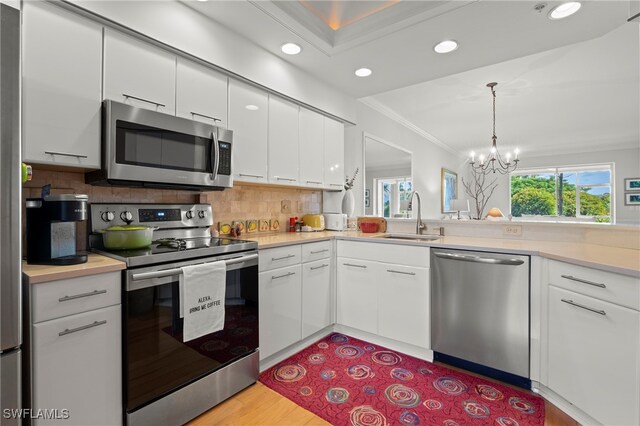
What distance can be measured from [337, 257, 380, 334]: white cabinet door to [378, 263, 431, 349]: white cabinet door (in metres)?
0.06

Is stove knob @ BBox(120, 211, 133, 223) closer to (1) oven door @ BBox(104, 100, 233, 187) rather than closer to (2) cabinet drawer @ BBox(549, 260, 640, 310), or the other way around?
(1) oven door @ BBox(104, 100, 233, 187)

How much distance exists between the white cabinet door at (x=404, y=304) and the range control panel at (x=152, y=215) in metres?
1.44

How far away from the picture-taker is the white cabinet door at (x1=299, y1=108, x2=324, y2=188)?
280 cm

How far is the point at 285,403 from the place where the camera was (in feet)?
5.80

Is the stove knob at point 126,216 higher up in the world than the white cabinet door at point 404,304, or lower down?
higher up

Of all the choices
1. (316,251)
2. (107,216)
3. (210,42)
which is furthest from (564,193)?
(107,216)

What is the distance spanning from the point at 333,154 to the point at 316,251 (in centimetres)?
115

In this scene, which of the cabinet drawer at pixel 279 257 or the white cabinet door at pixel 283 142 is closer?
the cabinet drawer at pixel 279 257

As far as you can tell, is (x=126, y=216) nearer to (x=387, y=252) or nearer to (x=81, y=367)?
(x=81, y=367)

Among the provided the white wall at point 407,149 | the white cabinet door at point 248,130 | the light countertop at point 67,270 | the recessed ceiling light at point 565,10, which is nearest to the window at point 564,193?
the white wall at point 407,149

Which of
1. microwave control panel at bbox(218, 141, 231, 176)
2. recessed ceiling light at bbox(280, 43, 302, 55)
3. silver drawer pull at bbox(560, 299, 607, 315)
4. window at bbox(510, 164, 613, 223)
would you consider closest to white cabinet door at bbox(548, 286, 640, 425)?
silver drawer pull at bbox(560, 299, 607, 315)

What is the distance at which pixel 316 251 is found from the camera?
2.49 metres

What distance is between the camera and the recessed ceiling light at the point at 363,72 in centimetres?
267

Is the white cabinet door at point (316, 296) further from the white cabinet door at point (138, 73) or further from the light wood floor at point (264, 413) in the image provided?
the white cabinet door at point (138, 73)
